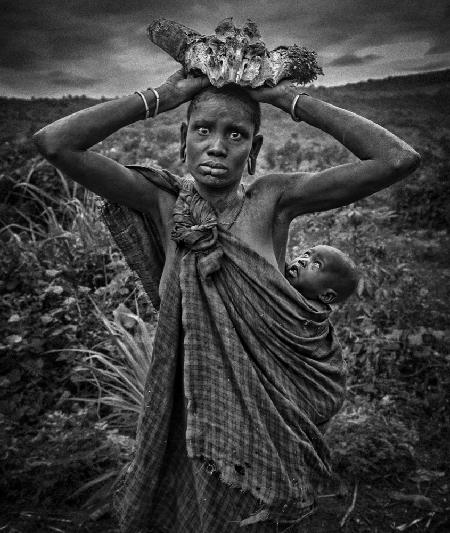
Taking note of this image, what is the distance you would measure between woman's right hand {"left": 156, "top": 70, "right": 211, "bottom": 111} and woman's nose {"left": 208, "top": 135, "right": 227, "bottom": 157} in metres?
0.16

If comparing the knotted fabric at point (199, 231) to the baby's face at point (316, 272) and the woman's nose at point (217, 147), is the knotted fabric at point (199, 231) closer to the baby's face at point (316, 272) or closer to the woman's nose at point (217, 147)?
the woman's nose at point (217, 147)

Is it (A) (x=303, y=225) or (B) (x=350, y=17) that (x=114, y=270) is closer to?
(A) (x=303, y=225)

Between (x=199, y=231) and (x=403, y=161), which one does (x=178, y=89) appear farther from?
(x=403, y=161)

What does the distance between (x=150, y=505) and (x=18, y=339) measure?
226 cm

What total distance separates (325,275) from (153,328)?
224 cm

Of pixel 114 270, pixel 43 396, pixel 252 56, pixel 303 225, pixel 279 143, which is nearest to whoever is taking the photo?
pixel 252 56

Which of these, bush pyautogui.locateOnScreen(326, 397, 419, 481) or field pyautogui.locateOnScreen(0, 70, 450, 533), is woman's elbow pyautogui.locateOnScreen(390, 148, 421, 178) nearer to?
field pyautogui.locateOnScreen(0, 70, 450, 533)

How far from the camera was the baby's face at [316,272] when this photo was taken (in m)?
1.69

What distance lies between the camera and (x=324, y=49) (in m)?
4.55

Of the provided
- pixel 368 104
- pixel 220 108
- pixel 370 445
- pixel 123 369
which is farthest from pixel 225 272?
pixel 368 104

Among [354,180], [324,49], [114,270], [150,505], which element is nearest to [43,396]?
[114,270]

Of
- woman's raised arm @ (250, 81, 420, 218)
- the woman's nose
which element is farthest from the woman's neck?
woman's raised arm @ (250, 81, 420, 218)

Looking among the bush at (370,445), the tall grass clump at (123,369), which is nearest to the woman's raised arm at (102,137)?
the tall grass clump at (123,369)

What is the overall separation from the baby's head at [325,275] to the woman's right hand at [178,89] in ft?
2.20
